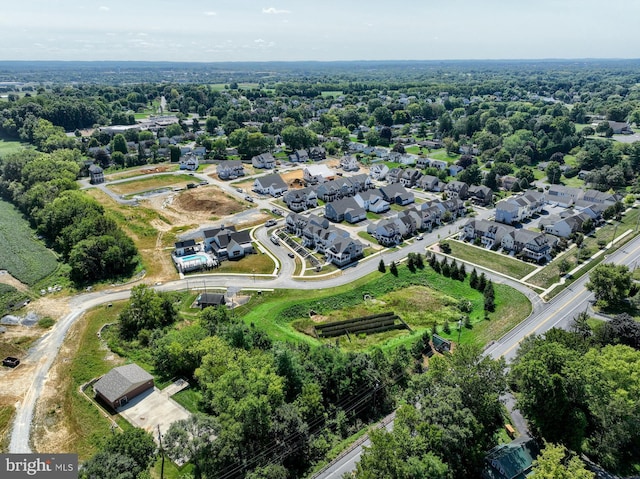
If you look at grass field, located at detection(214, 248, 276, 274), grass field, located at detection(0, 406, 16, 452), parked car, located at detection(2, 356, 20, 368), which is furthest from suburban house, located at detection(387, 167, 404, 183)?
grass field, located at detection(0, 406, 16, 452)

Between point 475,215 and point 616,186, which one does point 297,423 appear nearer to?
point 475,215

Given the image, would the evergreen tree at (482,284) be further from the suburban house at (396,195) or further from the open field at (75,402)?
the open field at (75,402)

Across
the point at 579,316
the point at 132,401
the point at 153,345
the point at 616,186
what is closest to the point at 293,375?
the point at 132,401

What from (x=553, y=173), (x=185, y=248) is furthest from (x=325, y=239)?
(x=553, y=173)

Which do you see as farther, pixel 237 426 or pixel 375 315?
pixel 375 315

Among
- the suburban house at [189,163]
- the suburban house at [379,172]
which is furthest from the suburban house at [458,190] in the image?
the suburban house at [189,163]

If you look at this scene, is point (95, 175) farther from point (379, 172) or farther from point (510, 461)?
point (510, 461)
